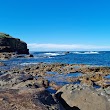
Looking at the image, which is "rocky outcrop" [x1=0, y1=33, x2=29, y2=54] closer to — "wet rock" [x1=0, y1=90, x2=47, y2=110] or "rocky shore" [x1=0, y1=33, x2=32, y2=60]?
"rocky shore" [x1=0, y1=33, x2=32, y2=60]


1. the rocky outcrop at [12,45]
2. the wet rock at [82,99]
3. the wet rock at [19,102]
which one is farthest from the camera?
the rocky outcrop at [12,45]

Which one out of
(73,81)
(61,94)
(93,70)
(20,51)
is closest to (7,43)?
(20,51)

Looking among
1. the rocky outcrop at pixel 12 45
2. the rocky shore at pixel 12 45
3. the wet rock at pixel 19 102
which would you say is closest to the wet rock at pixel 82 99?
the wet rock at pixel 19 102

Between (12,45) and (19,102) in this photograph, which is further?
(12,45)

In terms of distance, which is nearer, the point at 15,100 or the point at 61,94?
the point at 15,100

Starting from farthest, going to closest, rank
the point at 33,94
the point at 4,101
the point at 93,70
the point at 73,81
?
the point at 93,70
the point at 73,81
the point at 33,94
the point at 4,101

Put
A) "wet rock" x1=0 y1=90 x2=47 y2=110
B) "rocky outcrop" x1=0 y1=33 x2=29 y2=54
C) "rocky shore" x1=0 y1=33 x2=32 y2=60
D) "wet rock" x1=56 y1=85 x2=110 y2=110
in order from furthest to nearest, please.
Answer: "rocky outcrop" x1=0 y1=33 x2=29 y2=54
"rocky shore" x1=0 y1=33 x2=32 y2=60
"wet rock" x1=56 y1=85 x2=110 y2=110
"wet rock" x1=0 y1=90 x2=47 y2=110

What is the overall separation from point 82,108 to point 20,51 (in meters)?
127

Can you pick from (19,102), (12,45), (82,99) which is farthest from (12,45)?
(19,102)

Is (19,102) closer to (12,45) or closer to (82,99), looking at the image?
(82,99)

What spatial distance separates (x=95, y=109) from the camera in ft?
41.3

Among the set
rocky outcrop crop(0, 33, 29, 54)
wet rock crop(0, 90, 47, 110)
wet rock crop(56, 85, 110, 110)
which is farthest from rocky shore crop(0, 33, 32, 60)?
wet rock crop(0, 90, 47, 110)

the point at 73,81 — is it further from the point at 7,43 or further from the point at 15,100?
the point at 7,43

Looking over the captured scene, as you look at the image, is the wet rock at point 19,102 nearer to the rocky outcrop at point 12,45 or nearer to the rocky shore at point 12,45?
the rocky shore at point 12,45
